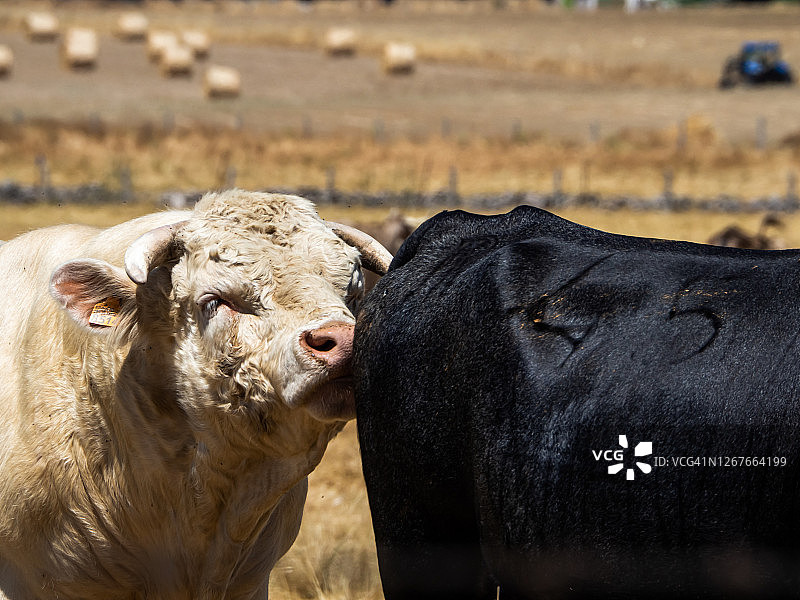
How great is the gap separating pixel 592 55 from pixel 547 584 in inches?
1919

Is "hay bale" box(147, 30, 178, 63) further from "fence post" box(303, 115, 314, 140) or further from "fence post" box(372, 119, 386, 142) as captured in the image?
Answer: "fence post" box(372, 119, 386, 142)

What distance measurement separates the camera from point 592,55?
160 ft

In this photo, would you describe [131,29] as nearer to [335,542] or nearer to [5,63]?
[5,63]

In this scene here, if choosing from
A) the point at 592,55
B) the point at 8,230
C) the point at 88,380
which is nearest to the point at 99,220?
the point at 8,230

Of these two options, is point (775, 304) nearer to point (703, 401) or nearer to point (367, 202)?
point (703, 401)

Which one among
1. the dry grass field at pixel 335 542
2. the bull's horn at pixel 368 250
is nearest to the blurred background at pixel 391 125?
the dry grass field at pixel 335 542

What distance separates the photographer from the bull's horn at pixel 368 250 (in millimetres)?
3594

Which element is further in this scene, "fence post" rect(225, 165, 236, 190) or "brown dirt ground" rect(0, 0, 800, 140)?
"brown dirt ground" rect(0, 0, 800, 140)

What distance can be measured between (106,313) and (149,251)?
0.34 m

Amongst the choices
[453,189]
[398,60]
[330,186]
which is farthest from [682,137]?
A: [398,60]

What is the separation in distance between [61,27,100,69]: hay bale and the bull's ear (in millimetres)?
37218

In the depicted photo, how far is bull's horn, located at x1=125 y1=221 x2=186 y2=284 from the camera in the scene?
315 cm

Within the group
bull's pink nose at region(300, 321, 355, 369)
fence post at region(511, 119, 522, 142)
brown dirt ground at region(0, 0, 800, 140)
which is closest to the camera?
bull's pink nose at region(300, 321, 355, 369)

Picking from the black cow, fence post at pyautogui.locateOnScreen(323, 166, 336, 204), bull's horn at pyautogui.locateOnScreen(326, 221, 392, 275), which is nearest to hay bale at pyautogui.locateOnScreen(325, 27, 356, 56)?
fence post at pyautogui.locateOnScreen(323, 166, 336, 204)
